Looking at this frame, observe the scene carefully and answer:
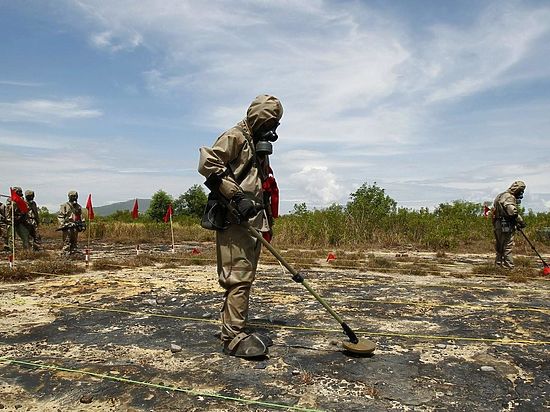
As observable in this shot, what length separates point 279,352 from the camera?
→ 4102mm

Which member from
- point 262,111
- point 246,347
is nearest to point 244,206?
point 262,111

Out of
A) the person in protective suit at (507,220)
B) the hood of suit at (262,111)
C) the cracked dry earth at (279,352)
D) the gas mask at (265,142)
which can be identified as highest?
the hood of suit at (262,111)

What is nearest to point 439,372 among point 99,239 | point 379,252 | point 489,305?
point 489,305

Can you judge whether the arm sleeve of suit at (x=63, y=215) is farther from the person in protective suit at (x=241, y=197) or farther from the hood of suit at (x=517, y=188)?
the hood of suit at (x=517, y=188)

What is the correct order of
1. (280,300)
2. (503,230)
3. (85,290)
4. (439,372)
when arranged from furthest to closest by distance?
(503,230)
(85,290)
(280,300)
(439,372)

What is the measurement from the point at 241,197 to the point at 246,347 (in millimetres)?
1287

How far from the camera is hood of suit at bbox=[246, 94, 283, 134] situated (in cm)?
412

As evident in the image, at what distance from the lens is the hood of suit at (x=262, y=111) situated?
13.5ft

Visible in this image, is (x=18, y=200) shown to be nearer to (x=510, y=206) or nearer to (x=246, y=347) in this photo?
(x=246, y=347)

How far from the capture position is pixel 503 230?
10.0m

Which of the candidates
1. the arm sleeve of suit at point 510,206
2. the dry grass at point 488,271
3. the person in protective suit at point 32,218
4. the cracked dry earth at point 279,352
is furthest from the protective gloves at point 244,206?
the person in protective suit at point 32,218

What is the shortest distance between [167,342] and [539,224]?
60.1 ft

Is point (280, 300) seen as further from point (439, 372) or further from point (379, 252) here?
point (379, 252)

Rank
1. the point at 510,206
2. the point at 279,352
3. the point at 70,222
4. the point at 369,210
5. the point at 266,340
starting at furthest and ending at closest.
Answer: the point at 369,210, the point at 70,222, the point at 510,206, the point at 266,340, the point at 279,352
